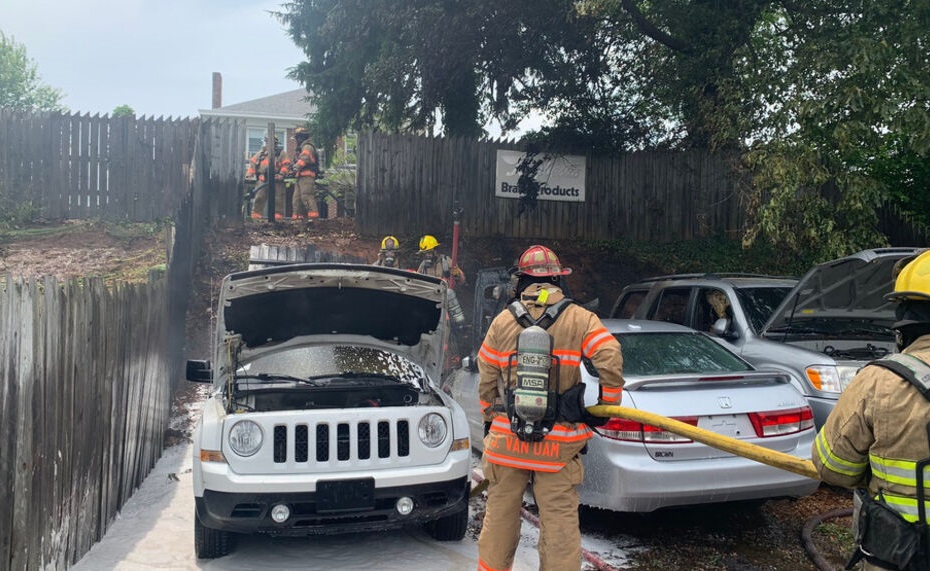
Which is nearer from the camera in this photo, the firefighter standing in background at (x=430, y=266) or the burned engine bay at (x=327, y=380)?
the burned engine bay at (x=327, y=380)

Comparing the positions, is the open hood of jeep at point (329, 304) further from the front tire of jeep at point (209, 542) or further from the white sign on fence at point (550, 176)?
the white sign on fence at point (550, 176)

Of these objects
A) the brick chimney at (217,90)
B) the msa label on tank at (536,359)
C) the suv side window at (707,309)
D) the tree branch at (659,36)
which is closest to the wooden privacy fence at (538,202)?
the tree branch at (659,36)

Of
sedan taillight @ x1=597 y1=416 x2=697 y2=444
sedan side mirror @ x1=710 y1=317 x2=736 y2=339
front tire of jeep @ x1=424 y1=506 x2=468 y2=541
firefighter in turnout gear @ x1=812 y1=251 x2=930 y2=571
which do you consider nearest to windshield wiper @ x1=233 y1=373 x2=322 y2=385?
front tire of jeep @ x1=424 y1=506 x2=468 y2=541

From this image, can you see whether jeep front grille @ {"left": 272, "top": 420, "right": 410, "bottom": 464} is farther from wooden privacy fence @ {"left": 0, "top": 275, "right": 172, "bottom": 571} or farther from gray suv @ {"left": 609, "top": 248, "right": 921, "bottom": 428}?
gray suv @ {"left": 609, "top": 248, "right": 921, "bottom": 428}

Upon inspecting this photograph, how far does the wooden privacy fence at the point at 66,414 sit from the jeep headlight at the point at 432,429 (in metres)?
2.07

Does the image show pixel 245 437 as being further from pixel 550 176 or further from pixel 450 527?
pixel 550 176

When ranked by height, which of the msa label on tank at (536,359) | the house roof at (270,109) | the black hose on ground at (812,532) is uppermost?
the house roof at (270,109)

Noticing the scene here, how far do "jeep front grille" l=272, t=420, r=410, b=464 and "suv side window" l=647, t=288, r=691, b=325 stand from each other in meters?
4.38

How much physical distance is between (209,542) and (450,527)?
157 cm

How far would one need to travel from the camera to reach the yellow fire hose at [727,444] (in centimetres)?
316

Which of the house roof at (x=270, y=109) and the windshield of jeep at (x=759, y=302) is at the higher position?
the house roof at (x=270, y=109)

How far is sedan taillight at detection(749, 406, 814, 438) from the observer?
5094mm

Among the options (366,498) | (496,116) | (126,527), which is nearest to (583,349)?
(366,498)

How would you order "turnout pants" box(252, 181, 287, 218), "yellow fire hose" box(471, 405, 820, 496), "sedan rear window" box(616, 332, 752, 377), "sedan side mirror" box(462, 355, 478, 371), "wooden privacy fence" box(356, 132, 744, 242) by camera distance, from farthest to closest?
1. "turnout pants" box(252, 181, 287, 218)
2. "wooden privacy fence" box(356, 132, 744, 242)
3. "sedan side mirror" box(462, 355, 478, 371)
4. "sedan rear window" box(616, 332, 752, 377)
5. "yellow fire hose" box(471, 405, 820, 496)
